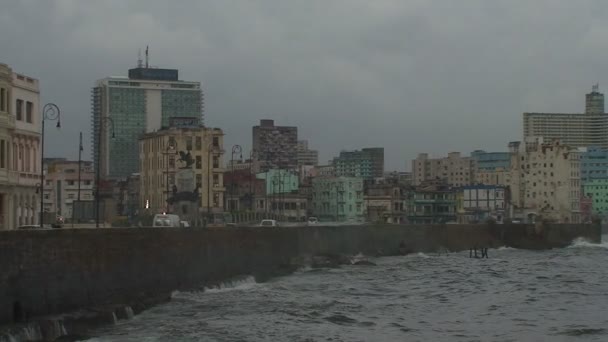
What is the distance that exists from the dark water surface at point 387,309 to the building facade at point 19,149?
44.3ft

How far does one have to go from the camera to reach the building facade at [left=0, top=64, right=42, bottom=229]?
62250 mm

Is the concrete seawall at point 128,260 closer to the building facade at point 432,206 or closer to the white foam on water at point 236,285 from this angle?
the white foam on water at point 236,285

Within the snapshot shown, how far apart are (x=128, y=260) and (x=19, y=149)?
19348mm

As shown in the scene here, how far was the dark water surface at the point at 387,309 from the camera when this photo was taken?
4472 cm

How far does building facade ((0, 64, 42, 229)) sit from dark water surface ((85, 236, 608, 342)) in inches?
532

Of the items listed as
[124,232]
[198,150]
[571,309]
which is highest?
[198,150]

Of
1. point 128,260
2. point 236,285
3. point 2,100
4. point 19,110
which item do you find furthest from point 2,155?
point 236,285

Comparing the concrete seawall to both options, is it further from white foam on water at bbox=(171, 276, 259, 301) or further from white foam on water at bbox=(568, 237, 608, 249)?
white foam on water at bbox=(568, 237, 608, 249)

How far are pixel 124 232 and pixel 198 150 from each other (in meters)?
88.3

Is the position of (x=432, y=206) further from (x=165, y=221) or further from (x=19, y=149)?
(x=19, y=149)

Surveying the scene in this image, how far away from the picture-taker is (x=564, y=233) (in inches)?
6245

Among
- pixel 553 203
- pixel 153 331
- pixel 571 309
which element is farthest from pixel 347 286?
pixel 553 203

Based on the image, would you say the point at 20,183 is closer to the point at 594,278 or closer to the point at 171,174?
the point at 594,278

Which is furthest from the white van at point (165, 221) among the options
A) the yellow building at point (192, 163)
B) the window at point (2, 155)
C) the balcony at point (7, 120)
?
the yellow building at point (192, 163)
